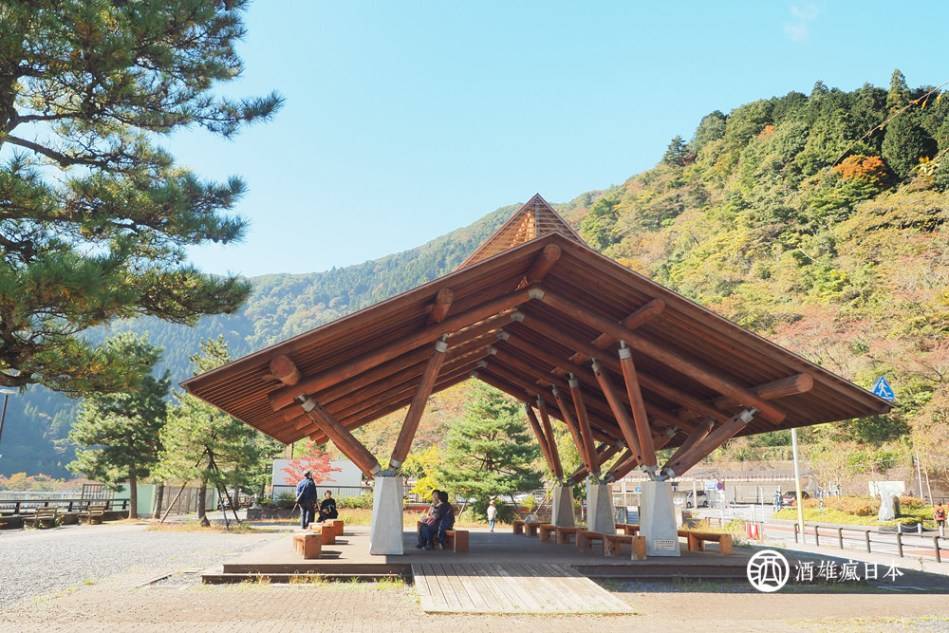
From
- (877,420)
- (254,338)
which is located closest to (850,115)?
(877,420)

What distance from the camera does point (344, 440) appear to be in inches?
400

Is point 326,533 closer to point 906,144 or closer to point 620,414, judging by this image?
point 620,414

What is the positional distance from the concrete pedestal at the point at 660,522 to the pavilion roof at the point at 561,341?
1.83 meters

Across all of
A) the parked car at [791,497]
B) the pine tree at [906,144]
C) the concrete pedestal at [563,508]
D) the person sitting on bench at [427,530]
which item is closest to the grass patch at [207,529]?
the concrete pedestal at [563,508]

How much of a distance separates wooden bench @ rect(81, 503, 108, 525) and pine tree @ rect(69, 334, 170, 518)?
260 cm

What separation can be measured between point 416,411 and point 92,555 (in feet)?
26.2

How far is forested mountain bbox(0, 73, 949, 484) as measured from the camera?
83.6 feet

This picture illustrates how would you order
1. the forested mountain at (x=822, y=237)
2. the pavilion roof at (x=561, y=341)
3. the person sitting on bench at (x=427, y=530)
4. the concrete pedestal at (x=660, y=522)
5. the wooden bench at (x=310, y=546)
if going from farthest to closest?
the forested mountain at (x=822, y=237)
the person sitting on bench at (x=427, y=530)
the concrete pedestal at (x=660, y=522)
the wooden bench at (x=310, y=546)
the pavilion roof at (x=561, y=341)

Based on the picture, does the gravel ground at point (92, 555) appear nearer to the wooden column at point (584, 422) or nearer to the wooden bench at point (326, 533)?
the wooden bench at point (326, 533)

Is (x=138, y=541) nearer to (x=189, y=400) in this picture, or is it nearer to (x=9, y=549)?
(x=9, y=549)

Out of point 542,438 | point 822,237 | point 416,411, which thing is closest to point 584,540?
point 416,411

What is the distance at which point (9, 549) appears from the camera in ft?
46.3

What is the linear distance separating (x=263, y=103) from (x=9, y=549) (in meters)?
11.9

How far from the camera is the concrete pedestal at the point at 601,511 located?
14.0m
